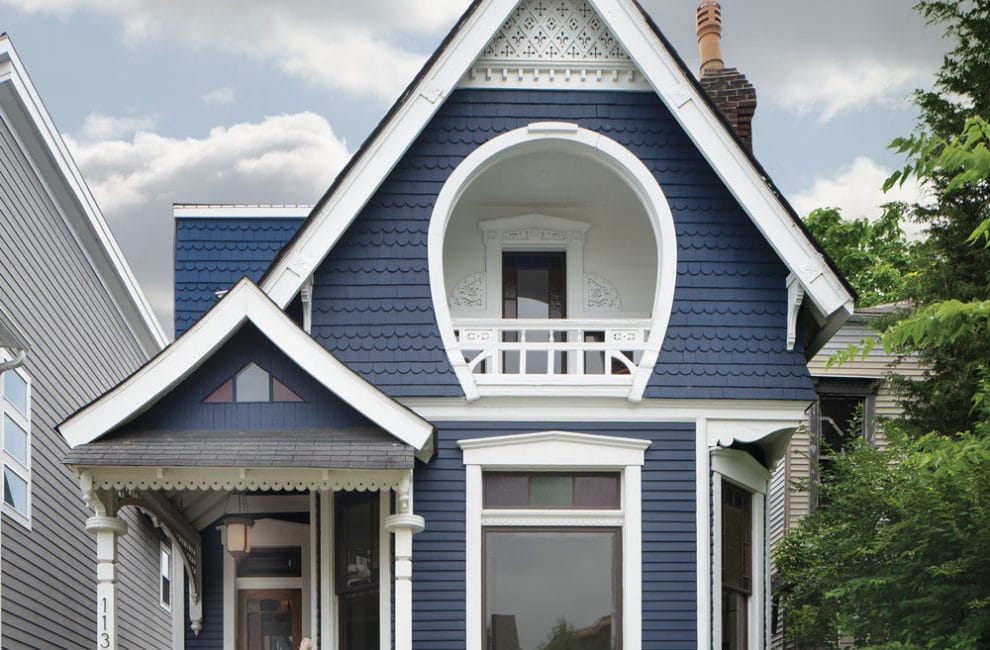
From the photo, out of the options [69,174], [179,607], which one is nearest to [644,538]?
[179,607]

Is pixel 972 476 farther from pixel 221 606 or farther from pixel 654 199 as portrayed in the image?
pixel 221 606

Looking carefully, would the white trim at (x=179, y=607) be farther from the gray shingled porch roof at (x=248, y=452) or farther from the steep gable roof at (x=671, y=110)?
the steep gable roof at (x=671, y=110)

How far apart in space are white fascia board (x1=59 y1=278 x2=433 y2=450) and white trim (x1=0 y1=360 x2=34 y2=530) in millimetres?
3160

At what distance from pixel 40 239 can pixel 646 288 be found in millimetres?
7374

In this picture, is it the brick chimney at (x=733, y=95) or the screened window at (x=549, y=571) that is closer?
the screened window at (x=549, y=571)

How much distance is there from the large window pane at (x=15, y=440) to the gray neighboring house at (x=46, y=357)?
1 cm

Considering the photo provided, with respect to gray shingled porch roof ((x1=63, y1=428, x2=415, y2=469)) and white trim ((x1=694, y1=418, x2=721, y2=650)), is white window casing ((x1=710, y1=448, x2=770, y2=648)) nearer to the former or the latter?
white trim ((x1=694, y1=418, x2=721, y2=650))

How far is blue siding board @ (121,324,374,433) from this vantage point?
13352 mm

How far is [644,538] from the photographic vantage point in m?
14.3

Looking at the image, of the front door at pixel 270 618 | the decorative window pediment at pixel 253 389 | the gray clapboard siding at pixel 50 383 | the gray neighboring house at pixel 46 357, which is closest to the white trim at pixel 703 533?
the decorative window pediment at pixel 253 389

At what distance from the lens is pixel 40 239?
1812cm

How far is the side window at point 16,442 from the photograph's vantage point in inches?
629

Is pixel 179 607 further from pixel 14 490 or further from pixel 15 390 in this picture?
pixel 15 390

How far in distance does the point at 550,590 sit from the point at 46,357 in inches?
296
